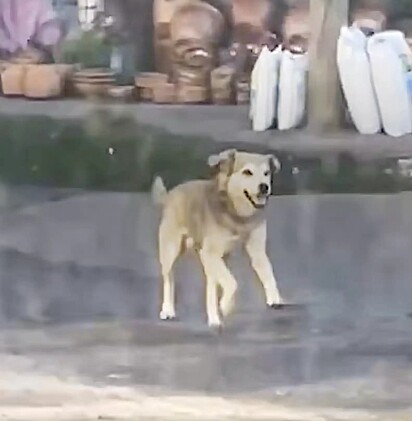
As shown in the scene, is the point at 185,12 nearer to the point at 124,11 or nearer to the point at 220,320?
the point at 124,11

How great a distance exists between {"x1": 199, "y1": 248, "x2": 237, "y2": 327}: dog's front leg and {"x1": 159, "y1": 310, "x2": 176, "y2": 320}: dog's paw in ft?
0.17

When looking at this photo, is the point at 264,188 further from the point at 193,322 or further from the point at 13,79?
the point at 13,79

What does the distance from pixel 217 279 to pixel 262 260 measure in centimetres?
7

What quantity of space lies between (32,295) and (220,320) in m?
0.25

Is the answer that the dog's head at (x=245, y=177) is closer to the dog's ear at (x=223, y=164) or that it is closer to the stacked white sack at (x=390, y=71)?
the dog's ear at (x=223, y=164)

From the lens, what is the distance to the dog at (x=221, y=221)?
1.27 m

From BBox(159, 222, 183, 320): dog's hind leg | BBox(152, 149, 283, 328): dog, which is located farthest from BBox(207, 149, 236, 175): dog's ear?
BBox(159, 222, 183, 320): dog's hind leg

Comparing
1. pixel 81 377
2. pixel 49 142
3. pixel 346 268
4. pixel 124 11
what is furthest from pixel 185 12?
pixel 81 377

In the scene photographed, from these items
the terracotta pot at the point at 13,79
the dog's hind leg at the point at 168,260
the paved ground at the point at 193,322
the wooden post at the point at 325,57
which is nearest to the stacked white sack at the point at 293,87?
the wooden post at the point at 325,57

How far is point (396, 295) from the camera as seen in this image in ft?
4.26

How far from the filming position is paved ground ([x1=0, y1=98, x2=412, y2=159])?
4.09 ft

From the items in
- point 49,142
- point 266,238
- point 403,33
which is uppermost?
point 403,33

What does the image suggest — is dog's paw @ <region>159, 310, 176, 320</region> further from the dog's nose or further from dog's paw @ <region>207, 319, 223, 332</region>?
the dog's nose

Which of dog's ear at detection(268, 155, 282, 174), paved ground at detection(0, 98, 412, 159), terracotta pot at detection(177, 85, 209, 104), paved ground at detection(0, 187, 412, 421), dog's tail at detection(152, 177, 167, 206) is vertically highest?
terracotta pot at detection(177, 85, 209, 104)
